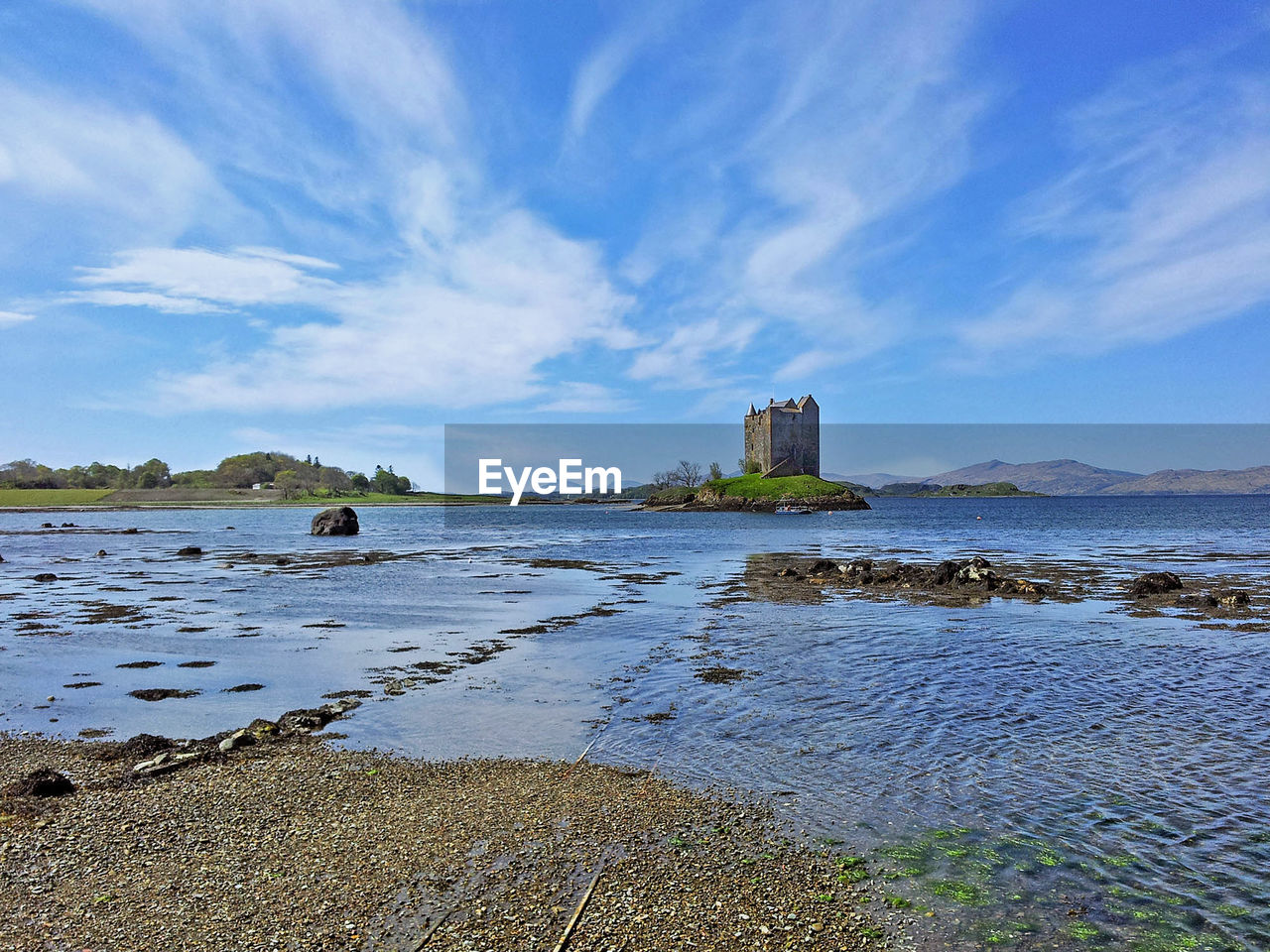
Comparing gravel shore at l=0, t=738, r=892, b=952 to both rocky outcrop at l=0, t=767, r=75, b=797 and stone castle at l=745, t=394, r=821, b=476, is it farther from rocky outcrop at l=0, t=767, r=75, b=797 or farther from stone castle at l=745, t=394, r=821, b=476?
stone castle at l=745, t=394, r=821, b=476

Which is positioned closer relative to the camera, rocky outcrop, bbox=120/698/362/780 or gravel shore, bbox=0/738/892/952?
gravel shore, bbox=0/738/892/952

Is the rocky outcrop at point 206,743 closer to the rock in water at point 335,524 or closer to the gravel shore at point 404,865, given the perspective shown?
the gravel shore at point 404,865

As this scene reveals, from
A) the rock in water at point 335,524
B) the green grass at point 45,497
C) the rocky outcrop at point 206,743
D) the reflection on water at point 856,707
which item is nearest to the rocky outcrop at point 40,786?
the rocky outcrop at point 206,743

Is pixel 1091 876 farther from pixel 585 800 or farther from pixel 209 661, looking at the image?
pixel 209 661

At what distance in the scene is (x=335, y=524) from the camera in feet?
268

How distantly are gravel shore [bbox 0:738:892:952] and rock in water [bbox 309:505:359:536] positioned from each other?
74826 mm

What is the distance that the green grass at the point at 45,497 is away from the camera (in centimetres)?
16838

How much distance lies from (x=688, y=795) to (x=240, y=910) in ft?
17.0

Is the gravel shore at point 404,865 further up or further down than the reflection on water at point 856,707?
further up

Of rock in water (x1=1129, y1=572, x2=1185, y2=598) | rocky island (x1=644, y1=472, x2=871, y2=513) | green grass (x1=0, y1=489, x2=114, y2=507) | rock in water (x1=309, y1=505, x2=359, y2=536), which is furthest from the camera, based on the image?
green grass (x1=0, y1=489, x2=114, y2=507)

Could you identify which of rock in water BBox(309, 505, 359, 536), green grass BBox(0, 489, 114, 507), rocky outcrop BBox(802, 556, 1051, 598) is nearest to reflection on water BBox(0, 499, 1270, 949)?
rocky outcrop BBox(802, 556, 1051, 598)

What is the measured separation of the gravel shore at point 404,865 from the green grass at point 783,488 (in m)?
155

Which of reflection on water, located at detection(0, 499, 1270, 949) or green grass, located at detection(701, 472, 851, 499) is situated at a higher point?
green grass, located at detection(701, 472, 851, 499)

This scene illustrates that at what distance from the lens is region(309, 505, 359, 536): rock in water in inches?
3206
